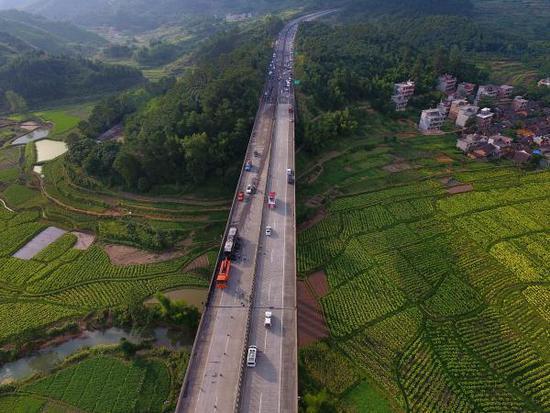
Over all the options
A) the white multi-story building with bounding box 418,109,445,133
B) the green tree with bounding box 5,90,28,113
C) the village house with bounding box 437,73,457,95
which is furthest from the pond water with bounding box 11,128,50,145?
the village house with bounding box 437,73,457,95

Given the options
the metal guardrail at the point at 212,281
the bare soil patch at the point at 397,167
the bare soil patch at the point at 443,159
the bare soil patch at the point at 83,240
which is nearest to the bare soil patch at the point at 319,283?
the metal guardrail at the point at 212,281

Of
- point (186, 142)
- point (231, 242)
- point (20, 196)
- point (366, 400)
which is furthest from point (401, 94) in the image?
point (20, 196)

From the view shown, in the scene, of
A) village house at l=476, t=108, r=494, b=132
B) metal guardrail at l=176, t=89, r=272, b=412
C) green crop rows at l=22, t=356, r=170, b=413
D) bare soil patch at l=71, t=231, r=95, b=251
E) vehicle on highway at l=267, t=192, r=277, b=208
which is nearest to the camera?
metal guardrail at l=176, t=89, r=272, b=412

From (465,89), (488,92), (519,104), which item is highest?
(465,89)

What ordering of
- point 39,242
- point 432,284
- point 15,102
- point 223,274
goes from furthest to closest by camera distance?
point 15,102 < point 39,242 < point 432,284 < point 223,274

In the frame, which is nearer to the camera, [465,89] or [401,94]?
[401,94]

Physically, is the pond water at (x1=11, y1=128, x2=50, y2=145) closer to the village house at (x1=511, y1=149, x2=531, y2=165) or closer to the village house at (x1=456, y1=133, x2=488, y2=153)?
the village house at (x1=456, y1=133, x2=488, y2=153)

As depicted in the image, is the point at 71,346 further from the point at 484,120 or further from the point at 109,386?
the point at 484,120
